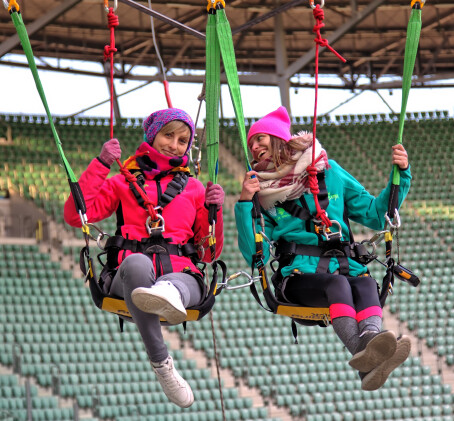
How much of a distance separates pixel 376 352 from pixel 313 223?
81 centimetres

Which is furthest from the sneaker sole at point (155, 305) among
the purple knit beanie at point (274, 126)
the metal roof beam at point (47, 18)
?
the metal roof beam at point (47, 18)

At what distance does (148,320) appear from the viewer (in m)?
4.40

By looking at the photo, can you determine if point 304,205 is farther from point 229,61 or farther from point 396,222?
point 229,61

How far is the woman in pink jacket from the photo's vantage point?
440 centimetres

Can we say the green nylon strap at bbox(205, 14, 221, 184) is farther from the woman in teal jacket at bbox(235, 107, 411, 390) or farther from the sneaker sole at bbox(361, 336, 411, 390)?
the sneaker sole at bbox(361, 336, 411, 390)

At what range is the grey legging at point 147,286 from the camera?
432 cm

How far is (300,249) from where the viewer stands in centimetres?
475

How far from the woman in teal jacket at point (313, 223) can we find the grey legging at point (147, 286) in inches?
19.5

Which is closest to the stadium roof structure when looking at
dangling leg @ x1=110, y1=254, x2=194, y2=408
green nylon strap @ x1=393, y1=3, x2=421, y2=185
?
green nylon strap @ x1=393, y1=3, x2=421, y2=185

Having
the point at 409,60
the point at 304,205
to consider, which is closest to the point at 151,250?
the point at 304,205

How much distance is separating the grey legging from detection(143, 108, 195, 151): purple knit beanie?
804 mm

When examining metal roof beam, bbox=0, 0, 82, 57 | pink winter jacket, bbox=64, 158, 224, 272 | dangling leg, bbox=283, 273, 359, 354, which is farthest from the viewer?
metal roof beam, bbox=0, 0, 82, 57

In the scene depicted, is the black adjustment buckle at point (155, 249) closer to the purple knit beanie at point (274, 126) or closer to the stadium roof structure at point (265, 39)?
the purple knit beanie at point (274, 126)

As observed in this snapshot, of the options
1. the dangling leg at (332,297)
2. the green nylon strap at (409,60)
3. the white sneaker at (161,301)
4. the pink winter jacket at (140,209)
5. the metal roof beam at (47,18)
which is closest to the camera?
the white sneaker at (161,301)
